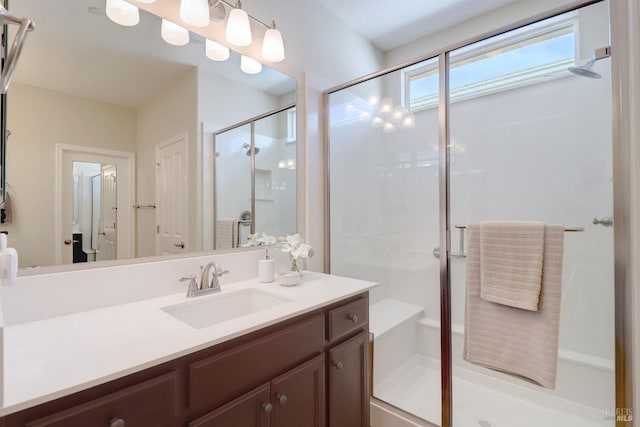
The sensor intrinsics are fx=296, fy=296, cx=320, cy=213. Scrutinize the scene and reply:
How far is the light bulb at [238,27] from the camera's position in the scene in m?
1.48

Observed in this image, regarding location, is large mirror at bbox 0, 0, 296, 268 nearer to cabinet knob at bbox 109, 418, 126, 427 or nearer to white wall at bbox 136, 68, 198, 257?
white wall at bbox 136, 68, 198, 257

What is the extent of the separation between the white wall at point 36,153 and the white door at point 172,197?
289 mm

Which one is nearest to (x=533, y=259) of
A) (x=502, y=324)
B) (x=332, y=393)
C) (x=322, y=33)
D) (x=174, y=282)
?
(x=502, y=324)

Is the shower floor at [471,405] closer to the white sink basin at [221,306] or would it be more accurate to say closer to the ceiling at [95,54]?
the white sink basin at [221,306]

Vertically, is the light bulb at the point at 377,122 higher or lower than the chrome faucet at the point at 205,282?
higher

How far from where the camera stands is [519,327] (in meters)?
1.37

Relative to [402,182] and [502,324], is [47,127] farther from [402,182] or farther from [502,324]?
[402,182]

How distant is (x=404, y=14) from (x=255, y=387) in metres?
2.60

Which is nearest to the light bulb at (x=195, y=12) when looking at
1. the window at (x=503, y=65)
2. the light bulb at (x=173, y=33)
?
the light bulb at (x=173, y=33)

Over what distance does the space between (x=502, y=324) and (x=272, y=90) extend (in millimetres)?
1773

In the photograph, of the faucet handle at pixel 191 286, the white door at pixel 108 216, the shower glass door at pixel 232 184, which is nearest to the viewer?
the white door at pixel 108 216

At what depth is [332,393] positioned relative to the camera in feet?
4.15

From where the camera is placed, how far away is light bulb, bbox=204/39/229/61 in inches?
58.2

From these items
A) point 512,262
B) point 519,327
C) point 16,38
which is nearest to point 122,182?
point 16,38
